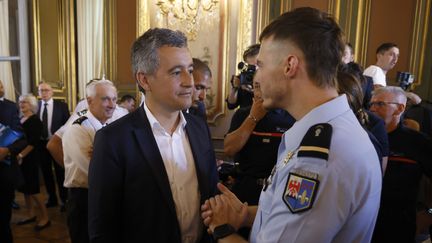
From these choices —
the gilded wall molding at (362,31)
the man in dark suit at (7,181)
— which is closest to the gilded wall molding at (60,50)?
the man in dark suit at (7,181)

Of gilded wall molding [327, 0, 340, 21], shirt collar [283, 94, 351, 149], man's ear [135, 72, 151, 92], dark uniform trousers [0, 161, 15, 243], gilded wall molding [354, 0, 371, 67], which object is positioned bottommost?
dark uniform trousers [0, 161, 15, 243]

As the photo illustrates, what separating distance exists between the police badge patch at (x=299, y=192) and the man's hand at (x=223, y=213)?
391 mm

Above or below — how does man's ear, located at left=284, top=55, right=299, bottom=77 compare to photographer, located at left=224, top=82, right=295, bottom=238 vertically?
above

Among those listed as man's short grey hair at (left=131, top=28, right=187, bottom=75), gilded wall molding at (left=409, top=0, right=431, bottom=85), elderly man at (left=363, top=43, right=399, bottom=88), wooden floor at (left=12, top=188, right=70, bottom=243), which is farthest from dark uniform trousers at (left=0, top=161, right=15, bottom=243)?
gilded wall molding at (left=409, top=0, right=431, bottom=85)

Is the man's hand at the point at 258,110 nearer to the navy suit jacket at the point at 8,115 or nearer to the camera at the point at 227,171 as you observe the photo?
the camera at the point at 227,171

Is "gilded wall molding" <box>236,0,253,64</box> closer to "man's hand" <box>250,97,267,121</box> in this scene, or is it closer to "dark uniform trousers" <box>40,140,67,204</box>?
"dark uniform trousers" <box>40,140,67,204</box>

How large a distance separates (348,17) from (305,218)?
4.38 metres

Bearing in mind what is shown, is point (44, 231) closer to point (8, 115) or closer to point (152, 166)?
point (8, 115)

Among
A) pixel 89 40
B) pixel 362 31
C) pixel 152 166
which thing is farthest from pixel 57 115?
Answer: pixel 362 31

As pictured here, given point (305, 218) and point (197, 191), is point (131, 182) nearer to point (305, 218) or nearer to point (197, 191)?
point (197, 191)

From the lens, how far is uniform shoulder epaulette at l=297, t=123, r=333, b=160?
80 cm

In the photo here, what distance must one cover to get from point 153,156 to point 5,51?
495 cm

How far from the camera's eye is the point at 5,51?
514 cm

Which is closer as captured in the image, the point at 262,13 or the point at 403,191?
the point at 403,191
